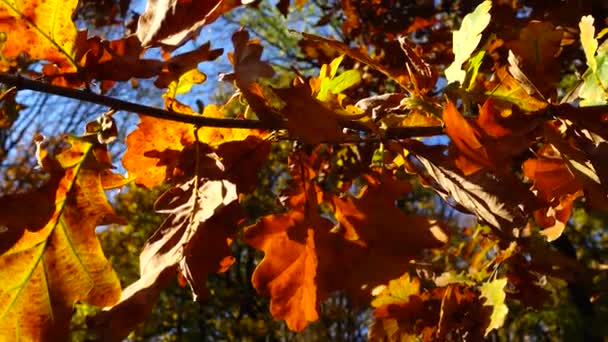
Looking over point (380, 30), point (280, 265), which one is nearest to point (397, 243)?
point (280, 265)

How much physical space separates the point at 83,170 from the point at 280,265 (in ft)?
1.03

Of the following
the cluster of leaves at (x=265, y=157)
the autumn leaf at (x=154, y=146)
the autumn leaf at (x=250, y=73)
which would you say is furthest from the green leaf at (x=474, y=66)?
the autumn leaf at (x=154, y=146)

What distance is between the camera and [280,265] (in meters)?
0.93

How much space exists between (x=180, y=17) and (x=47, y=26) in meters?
0.19

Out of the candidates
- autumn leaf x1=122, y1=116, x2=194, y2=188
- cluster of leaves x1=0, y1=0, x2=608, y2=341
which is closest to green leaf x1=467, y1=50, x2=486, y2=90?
cluster of leaves x1=0, y1=0, x2=608, y2=341

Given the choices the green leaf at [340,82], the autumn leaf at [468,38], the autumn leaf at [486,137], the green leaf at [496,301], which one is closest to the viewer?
the autumn leaf at [486,137]

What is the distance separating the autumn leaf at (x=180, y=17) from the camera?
0.76 m

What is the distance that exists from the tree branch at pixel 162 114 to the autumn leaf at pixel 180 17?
89mm

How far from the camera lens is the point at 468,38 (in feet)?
2.60

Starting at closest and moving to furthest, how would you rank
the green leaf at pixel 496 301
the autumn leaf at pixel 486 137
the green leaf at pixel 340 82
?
1. the autumn leaf at pixel 486 137
2. the green leaf at pixel 340 82
3. the green leaf at pixel 496 301

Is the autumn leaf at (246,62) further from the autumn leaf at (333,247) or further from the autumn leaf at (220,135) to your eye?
the autumn leaf at (333,247)

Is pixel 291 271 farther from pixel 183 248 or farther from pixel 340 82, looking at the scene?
pixel 340 82

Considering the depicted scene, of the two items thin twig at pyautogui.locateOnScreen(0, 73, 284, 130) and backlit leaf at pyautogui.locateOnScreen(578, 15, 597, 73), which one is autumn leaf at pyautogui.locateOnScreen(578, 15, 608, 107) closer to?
backlit leaf at pyautogui.locateOnScreen(578, 15, 597, 73)

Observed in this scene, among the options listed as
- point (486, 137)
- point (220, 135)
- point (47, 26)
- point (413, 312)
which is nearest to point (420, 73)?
point (486, 137)
